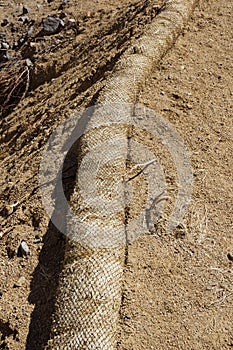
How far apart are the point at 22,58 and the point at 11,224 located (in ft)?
9.88

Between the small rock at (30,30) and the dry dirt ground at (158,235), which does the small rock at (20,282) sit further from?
the small rock at (30,30)

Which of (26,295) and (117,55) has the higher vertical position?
(117,55)

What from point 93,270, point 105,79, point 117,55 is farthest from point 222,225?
point 117,55

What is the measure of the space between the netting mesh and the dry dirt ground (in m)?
0.12

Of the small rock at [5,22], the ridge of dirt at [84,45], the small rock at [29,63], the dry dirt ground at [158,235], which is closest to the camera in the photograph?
the dry dirt ground at [158,235]

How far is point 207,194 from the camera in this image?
430 centimetres

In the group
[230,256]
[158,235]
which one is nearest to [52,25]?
[158,235]

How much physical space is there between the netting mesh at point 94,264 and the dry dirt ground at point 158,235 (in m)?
0.12

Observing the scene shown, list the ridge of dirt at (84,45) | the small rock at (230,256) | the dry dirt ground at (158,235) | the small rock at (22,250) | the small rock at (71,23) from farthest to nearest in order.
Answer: the small rock at (71,23)
the ridge of dirt at (84,45)
the small rock at (22,250)
the small rock at (230,256)
the dry dirt ground at (158,235)

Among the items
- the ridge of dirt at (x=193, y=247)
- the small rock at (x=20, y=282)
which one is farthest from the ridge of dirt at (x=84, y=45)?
the small rock at (x=20, y=282)

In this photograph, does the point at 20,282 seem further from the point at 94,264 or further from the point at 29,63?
the point at 29,63

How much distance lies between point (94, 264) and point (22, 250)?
2.41ft

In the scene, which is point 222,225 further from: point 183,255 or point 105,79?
point 105,79

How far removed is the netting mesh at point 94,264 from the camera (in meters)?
3.54
